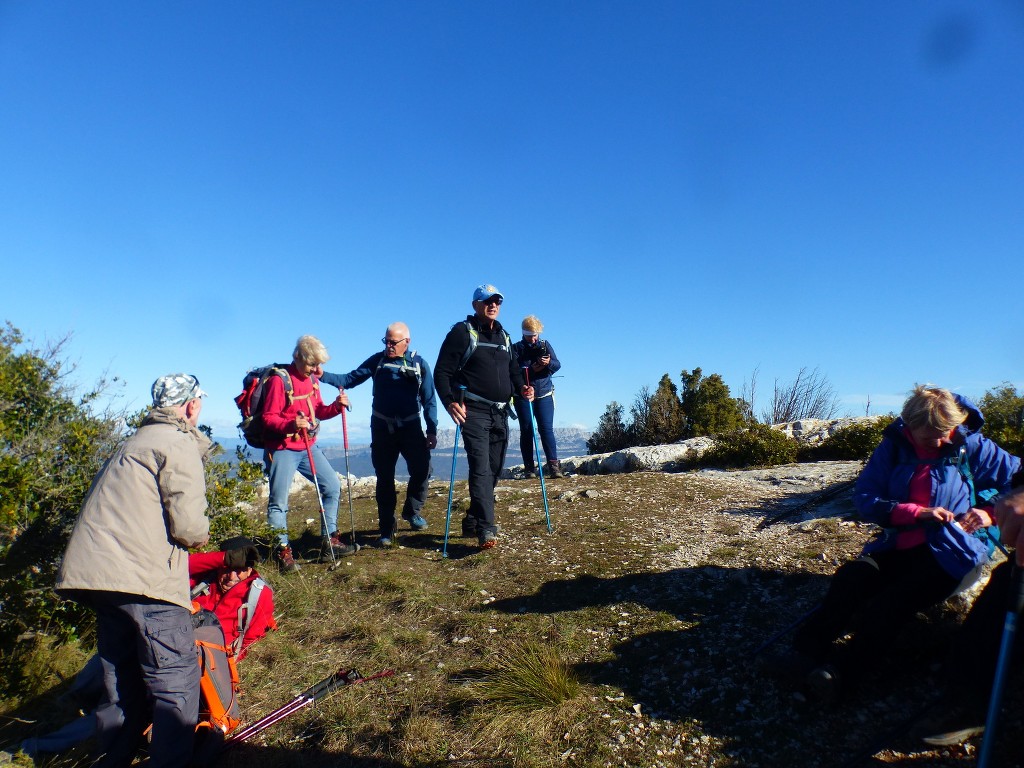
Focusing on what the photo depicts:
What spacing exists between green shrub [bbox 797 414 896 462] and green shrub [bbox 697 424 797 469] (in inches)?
15.2

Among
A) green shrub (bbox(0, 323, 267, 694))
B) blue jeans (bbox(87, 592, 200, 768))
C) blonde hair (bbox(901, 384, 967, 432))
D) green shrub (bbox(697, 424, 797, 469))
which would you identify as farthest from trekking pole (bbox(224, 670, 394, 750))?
green shrub (bbox(697, 424, 797, 469))

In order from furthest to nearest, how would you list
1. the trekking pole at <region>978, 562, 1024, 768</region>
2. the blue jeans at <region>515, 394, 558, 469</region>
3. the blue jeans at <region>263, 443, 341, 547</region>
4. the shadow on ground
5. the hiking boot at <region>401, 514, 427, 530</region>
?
the blue jeans at <region>515, 394, 558, 469</region>, the hiking boot at <region>401, 514, 427, 530</region>, the blue jeans at <region>263, 443, 341, 547</region>, the shadow on ground, the trekking pole at <region>978, 562, 1024, 768</region>

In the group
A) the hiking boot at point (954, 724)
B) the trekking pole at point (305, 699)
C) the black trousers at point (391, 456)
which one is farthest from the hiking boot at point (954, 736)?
the black trousers at point (391, 456)

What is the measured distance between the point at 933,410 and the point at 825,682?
1618 millimetres

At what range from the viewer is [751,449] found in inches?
384

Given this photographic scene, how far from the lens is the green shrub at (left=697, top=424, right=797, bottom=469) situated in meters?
9.63

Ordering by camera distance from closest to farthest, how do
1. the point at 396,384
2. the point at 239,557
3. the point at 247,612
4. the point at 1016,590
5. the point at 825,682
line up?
the point at 1016,590
the point at 825,682
the point at 239,557
the point at 247,612
the point at 396,384

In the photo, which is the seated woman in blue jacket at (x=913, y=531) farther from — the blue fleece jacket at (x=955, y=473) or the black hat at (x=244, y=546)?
the black hat at (x=244, y=546)

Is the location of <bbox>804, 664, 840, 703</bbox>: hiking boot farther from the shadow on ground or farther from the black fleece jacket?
the black fleece jacket

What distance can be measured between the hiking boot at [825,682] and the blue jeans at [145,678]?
3.25 metres

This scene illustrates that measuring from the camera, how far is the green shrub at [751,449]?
9633 millimetres

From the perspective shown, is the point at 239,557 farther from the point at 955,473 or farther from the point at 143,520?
the point at 955,473

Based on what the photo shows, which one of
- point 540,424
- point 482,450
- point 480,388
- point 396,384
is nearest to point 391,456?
point 396,384

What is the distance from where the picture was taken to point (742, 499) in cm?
741
